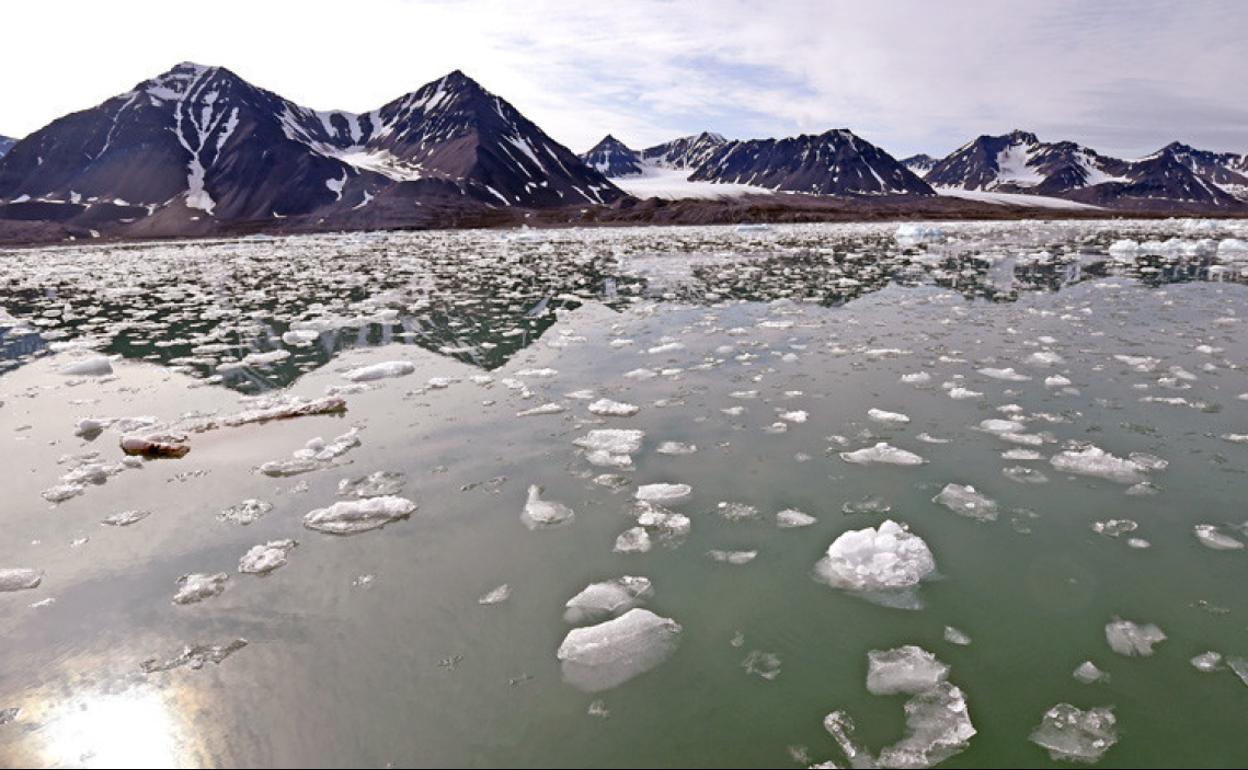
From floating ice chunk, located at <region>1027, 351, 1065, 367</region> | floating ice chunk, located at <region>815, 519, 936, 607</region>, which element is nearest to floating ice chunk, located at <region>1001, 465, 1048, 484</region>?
floating ice chunk, located at <region>815, 519, 936, 607</region>

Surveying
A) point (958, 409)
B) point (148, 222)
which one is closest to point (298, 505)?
point (958, 409)

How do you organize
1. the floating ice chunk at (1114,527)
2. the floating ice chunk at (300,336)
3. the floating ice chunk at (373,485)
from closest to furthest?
the floating ice chunk at (1114,527), the floating ice chunk at (373,485), the floating ice chunk at (300,336)

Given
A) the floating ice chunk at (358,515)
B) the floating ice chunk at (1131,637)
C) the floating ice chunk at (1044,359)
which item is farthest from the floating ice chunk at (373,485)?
the floating ice chunk at (1044,359)

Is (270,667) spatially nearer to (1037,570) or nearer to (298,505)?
(298,505)

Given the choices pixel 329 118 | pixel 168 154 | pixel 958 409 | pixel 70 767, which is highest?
pixel 329 118

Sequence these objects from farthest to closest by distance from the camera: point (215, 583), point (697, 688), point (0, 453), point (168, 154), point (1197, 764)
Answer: point (168, 154) < point (0, 453) < point (215, 583) < point (697, 688) < point (1197, 764)

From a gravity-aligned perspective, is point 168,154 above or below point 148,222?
above

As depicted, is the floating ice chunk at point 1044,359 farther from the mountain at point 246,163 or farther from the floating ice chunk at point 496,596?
the mountain at point 246,163
